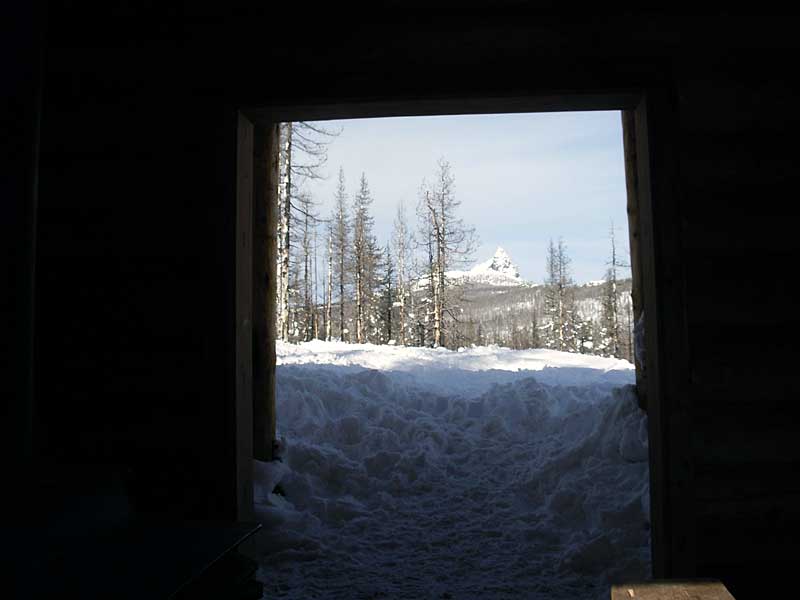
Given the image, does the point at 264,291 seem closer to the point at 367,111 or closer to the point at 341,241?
the point at 367,111

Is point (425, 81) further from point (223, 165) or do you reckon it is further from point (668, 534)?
point (668, 534)

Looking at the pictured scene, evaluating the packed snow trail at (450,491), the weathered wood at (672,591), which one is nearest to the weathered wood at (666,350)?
the packed snow trail at (450,491)

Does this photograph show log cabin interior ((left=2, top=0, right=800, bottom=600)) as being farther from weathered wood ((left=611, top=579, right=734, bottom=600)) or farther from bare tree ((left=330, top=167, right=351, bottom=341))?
bare tree ((left=330, top=167, right=351, bottom=341))

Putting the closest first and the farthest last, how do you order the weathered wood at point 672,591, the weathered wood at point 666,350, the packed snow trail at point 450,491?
the weathered wood at point 672,591
the weathered wood at point 666,350
the packed snow trail at point 450,491

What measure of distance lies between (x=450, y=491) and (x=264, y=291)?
290cm

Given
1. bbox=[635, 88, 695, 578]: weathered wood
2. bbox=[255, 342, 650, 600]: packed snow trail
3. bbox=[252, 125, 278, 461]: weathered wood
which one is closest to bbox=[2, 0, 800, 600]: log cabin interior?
bbox=[635, 88, 695, 578]: weathered wood

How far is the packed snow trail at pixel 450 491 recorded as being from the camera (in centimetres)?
390

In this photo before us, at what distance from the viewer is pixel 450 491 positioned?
578cm

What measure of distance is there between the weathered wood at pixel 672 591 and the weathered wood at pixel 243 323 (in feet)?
6.84

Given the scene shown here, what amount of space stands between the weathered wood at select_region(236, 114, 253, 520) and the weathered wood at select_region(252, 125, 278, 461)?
89.9 inches

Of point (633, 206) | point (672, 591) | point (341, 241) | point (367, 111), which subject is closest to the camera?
point (672, 591)

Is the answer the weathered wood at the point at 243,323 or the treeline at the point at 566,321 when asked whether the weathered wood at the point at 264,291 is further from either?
the treeline at the point at 566,321

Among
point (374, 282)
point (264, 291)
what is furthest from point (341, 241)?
point (264, 291)

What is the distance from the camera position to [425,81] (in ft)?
9.85
